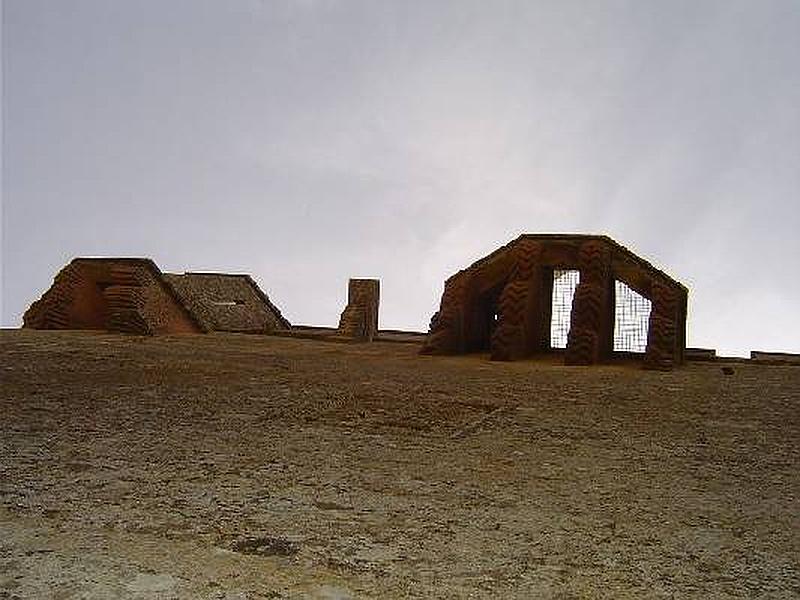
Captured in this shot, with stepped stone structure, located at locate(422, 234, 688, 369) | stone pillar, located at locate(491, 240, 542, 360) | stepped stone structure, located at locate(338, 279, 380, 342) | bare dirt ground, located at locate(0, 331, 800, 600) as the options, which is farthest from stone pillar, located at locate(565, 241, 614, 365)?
stepped stone structure, located at locate(338, 279, 380, 342)

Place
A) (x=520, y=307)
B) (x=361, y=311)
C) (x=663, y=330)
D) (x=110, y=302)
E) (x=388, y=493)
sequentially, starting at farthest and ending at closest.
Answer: (x=361, y=311), (x=110, y=302), (x=520, y=307), (x=663, y=330), (x=388, y=493)

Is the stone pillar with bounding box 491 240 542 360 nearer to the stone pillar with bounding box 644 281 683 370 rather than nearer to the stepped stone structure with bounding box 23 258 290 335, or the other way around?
the stone pillar with bounding box 644 281 683 370

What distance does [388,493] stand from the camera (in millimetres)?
3455

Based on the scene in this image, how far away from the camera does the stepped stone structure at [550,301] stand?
10.8 metres

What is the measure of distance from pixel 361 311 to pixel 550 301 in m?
5.34

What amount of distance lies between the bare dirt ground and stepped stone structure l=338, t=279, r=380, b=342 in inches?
360

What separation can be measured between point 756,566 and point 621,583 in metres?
0.56

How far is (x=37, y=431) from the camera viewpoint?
4.64 m

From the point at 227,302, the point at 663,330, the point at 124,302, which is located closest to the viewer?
the point at 663,330

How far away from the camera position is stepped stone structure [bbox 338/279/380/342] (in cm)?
1631

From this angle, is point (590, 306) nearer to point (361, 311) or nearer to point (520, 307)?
point (520, 307)

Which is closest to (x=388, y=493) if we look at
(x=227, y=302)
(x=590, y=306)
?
(x=590, y=306)

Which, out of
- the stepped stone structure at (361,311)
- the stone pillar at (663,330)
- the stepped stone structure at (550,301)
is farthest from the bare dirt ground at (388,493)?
the stepped stone structure at (361,311)

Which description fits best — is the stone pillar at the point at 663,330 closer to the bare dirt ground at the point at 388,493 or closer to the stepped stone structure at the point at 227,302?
the bare dirt ground at the point at 388,493
